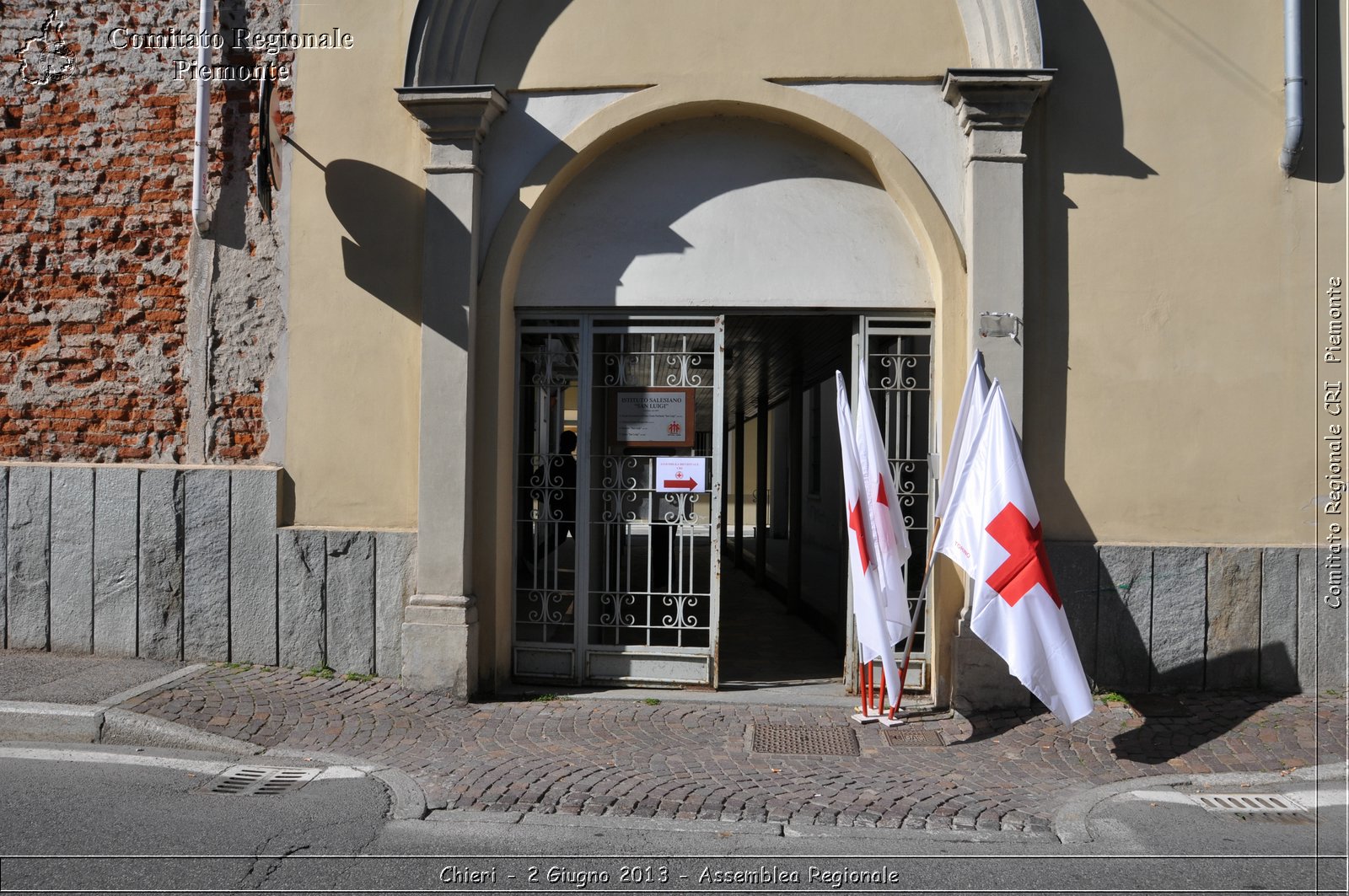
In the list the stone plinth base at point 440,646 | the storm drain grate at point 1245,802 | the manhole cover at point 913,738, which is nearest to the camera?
the storm drain grate at point 1245,802

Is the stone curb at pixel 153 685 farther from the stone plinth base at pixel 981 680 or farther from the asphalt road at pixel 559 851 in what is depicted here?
the stone plinth base at pixel 981 680

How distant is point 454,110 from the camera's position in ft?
22.4

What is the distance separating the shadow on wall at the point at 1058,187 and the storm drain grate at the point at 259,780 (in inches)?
189

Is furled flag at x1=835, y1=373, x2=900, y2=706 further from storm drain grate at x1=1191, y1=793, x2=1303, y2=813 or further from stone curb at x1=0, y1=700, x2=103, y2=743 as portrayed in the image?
stone curb at x1=0, y1=700, x2=103, y2=743

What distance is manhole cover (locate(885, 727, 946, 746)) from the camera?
237 inches

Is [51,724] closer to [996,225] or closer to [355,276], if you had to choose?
[355,276]

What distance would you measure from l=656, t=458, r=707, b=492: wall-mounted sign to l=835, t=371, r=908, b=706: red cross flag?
1.15 m

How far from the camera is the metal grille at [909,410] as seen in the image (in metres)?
6.89

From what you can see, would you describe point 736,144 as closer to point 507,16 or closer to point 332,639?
point 507,16

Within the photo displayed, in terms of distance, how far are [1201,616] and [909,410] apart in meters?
2.32

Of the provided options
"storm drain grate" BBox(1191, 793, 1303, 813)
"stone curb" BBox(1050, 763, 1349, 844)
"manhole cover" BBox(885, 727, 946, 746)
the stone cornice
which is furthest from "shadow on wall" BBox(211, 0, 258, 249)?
"storm drain grate" BBox(1191, 793, 1303, 813)

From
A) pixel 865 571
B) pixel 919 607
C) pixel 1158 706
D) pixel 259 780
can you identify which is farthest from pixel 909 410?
pixel 259 780

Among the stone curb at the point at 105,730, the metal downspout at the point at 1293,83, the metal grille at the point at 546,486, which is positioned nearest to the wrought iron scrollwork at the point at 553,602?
the metal grille at the point at 546,486

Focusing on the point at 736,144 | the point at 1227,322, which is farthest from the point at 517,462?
the point at 1227,322
